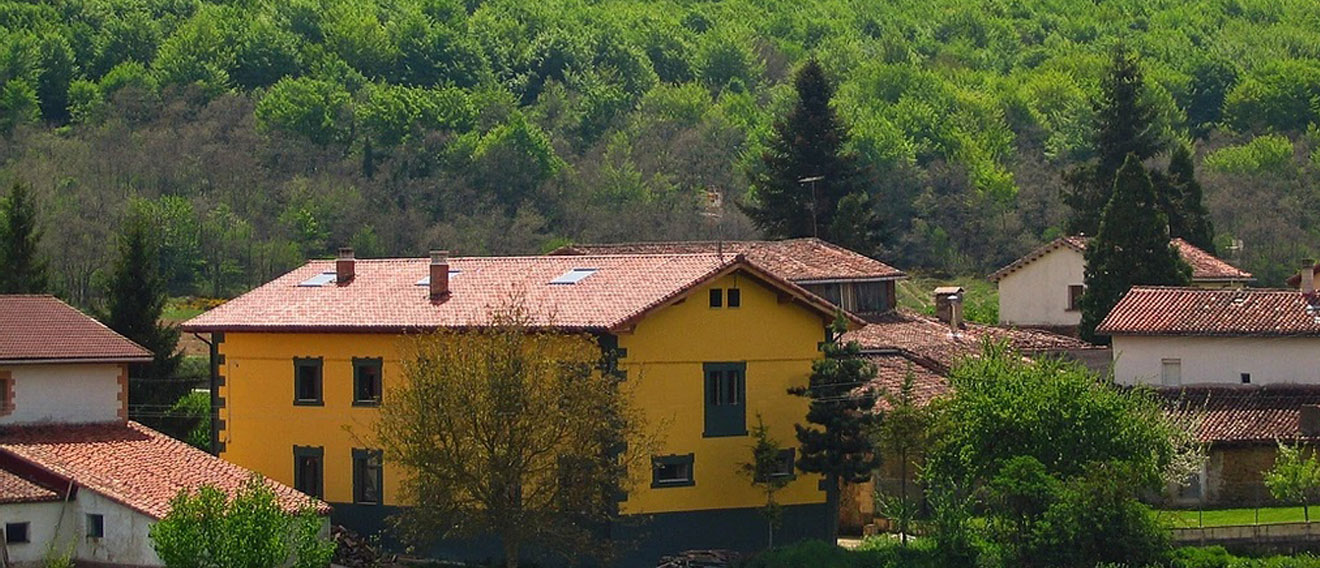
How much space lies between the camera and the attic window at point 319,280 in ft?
191

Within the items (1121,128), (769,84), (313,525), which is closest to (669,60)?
(769,84)

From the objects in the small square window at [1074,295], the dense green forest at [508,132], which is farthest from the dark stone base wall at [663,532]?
the dense green forest at [508,132]

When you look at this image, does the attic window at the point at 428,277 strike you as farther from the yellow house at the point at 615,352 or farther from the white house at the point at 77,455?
the white house at the point at 77,455

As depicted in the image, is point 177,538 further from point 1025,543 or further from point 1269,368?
point 1269,368

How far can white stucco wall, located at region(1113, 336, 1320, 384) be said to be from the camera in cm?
6162

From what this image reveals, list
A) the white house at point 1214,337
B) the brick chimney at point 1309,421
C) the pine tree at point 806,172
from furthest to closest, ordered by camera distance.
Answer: the pine tree at point 806,172, the white house at point 1214,337, the brick chimney at point 1309,421

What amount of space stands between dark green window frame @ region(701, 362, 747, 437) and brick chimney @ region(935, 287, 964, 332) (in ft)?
66.0

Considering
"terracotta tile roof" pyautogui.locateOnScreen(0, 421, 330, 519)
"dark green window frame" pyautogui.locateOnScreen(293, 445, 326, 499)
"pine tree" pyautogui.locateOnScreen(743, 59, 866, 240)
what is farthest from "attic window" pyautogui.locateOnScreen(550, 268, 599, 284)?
"pine tree" pyautogui.locateOnScreen(743, 59, 866, 240)

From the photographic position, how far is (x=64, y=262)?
307 ft

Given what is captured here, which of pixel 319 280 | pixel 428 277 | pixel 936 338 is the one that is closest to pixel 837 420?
pixel 428 277

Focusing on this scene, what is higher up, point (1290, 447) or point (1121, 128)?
point (1121, 128)

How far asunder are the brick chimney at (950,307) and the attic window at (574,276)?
63.8 ft

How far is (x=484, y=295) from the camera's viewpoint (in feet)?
180

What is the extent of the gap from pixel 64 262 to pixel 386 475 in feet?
137
